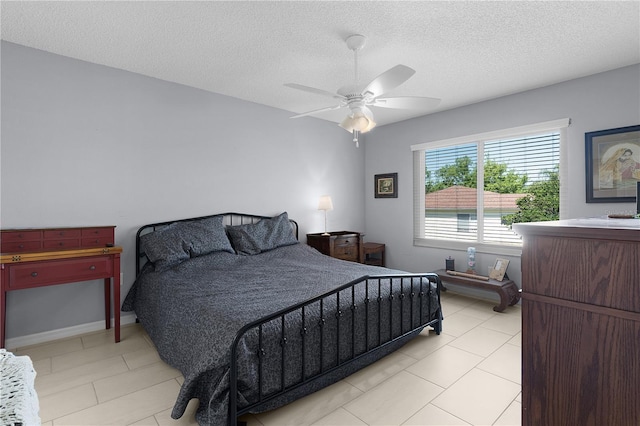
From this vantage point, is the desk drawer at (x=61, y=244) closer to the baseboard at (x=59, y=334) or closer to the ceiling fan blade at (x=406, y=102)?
the baseboard at (x=59, y=334)

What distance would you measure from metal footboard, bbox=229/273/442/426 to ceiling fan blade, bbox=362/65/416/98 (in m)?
1.45

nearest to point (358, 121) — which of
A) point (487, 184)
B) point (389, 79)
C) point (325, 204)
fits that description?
point (389, 79)

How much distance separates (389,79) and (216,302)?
1.99 m

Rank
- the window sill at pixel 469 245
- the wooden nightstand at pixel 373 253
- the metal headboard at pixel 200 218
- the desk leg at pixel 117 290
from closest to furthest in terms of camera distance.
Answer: the desk leg at pixel 117 290 → the metal headboard at pixel 200 218 → the window sill at pixel 469 245 → the wooden nightstand at pixel 373 253

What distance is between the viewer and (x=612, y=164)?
10.6 feet

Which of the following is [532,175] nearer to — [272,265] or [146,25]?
[272,265]

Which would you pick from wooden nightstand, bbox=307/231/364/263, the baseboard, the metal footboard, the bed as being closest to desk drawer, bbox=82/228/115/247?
the bed

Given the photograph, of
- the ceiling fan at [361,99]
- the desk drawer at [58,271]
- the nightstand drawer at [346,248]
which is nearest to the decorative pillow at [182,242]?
the desk drawer at [58,271]

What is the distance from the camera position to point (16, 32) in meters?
2.55

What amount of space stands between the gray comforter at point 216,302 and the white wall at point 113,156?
70 cm

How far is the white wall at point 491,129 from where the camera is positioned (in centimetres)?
322

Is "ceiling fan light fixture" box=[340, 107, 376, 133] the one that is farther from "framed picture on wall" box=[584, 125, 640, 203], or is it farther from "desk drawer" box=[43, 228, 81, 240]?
"desk drawer" box=[43, 228, 81, 240]

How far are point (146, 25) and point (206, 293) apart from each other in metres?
2.08

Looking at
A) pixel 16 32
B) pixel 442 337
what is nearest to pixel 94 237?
pixel 16 32
